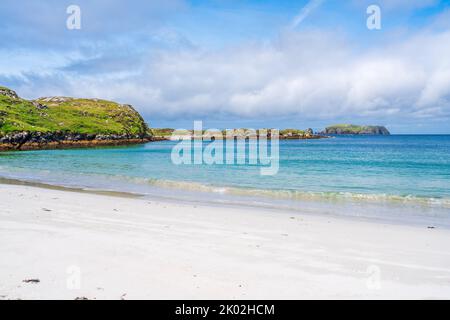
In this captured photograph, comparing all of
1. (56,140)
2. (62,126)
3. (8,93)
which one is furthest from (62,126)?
(8,93)

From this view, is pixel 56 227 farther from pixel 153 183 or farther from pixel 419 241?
pixel 153 183

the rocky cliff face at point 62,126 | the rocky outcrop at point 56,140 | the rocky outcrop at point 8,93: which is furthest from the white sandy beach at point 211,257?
the rocky outcrop at point 8,93

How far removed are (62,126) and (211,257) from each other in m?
134

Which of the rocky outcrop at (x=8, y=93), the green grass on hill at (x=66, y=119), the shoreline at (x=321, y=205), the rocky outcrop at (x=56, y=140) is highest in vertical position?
the rocky outcrop at (x=8, y=93)

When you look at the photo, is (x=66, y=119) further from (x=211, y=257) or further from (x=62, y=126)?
(x=211, y=257)

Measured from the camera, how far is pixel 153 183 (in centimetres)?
3183

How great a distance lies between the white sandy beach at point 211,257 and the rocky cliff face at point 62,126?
9455 centimetres

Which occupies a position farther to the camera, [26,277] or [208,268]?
[208,268]

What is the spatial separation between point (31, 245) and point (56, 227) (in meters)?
2.58

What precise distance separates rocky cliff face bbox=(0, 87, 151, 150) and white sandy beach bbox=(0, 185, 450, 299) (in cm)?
9455

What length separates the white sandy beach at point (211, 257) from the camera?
23.2ft

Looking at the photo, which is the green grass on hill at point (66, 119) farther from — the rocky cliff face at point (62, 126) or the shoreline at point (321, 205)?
the shoreline at point (321, 205)

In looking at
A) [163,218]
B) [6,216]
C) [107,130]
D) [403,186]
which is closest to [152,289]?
[163,218]
